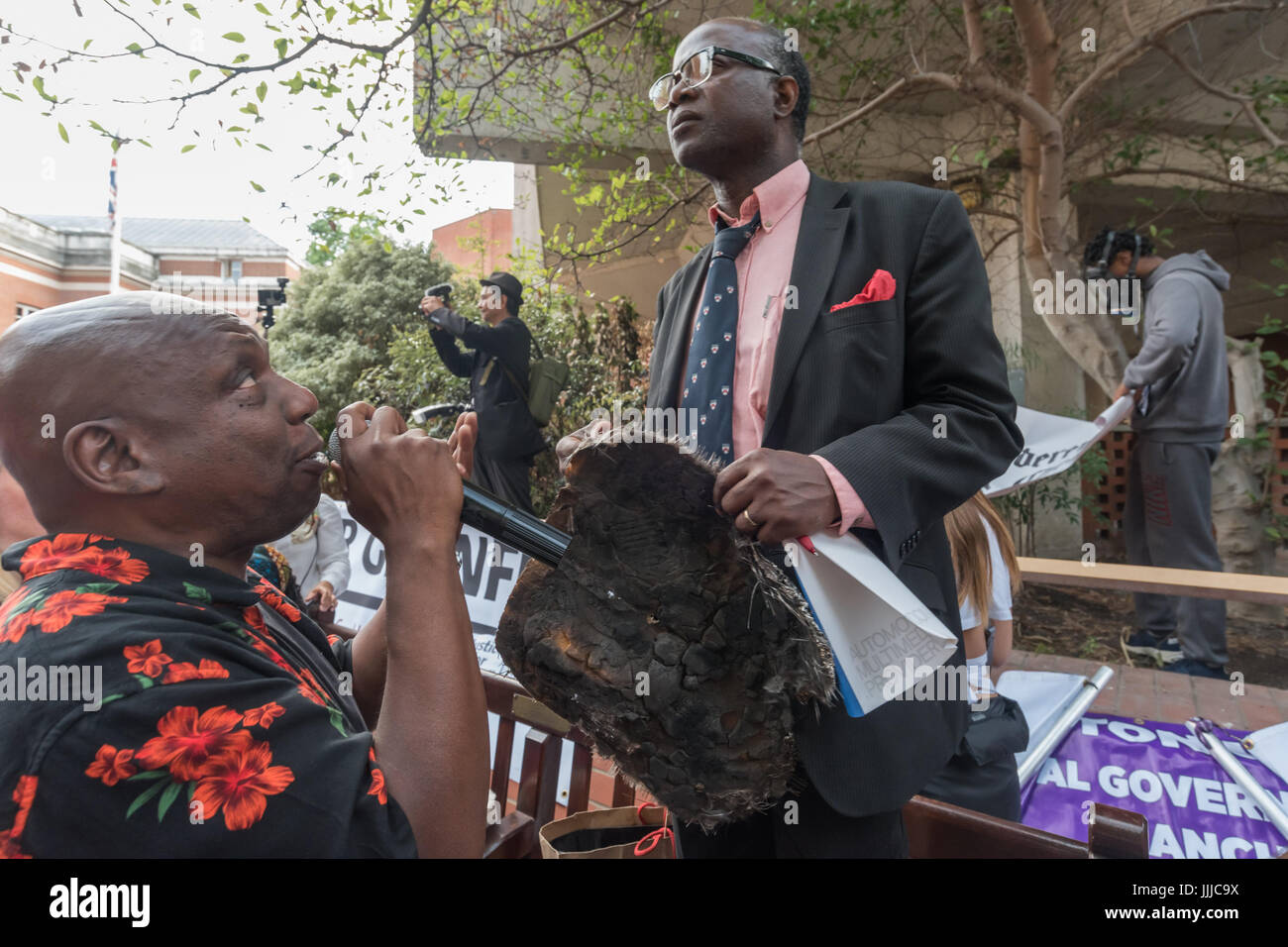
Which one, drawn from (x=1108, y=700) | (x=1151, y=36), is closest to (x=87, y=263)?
(x=1151, y=36)

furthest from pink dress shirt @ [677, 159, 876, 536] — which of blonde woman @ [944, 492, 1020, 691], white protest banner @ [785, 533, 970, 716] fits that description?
blonde woman @ [944, 492, 1020, 691]

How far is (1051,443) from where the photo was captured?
15.2 ft

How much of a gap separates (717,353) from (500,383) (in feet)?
14.7

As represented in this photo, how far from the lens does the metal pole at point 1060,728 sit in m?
2.89

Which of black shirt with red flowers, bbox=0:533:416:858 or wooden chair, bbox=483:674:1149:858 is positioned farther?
wooden chair, bbox=483:674:1149:858

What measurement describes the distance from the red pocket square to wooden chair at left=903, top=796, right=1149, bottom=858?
969 mm

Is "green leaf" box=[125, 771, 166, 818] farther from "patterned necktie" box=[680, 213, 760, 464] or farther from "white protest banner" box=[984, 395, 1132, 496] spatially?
"white protest banner" box=[984, 395, 1132, 496]

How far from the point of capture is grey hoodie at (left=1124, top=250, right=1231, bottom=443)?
4.55 metres

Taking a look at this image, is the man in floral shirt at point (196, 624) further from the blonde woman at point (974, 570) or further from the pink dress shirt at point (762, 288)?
the blonde woman at point (974, 570)

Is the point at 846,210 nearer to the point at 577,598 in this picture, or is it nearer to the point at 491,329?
the point at 577,598

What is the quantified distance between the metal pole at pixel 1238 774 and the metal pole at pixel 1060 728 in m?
0.40

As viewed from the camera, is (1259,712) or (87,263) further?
(87,263)

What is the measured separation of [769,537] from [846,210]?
74cm

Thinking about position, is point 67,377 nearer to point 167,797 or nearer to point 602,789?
point 167,797
